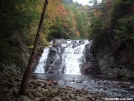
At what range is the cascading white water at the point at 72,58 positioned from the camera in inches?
1291

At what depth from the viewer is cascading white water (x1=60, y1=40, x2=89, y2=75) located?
3280cm

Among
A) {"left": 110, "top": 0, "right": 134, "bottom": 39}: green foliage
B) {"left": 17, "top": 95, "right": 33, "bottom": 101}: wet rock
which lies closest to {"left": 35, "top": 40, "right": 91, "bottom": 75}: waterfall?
{"left": 110, "top": 0, "right": 134, "bottom": 39}: green foliage

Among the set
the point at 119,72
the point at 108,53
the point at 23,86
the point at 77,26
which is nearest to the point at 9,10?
the point at 23,86

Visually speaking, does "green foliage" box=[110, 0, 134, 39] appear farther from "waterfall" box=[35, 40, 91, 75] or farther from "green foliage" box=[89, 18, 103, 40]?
"waterfall" box=[35, 40, 91, 75]

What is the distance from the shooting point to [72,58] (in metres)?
35.4

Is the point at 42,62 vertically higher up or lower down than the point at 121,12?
lower down

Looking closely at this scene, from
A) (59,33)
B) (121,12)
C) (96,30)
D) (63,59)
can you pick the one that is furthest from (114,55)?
(59,33)

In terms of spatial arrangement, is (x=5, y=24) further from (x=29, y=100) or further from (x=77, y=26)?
(x=77, y=26)

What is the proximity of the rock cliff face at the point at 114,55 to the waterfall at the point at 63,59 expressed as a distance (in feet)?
11.9

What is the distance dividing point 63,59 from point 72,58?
170 cm

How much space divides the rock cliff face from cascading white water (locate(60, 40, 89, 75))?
325 cm

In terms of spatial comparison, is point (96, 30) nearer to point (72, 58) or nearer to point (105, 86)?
point (72, 58)

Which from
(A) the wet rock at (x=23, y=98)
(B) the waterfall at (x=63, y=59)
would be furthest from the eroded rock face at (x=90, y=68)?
(A) the wet rock at (x=23, y=98)

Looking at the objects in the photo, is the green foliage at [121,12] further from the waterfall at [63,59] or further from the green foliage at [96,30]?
the waterfall at [63,59]
